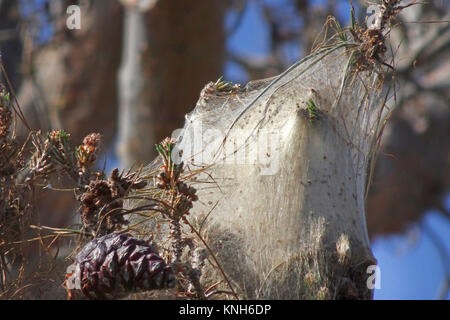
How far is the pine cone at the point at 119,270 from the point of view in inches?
45.5

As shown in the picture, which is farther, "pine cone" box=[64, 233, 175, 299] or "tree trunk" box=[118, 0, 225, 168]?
"tree trunk" box=[118, 0, 225, 168]

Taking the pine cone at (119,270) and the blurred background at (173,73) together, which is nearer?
the pine cone at (119,270)

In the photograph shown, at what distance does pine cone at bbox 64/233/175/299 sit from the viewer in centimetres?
116

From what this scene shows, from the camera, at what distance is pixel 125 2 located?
4434 millimetres

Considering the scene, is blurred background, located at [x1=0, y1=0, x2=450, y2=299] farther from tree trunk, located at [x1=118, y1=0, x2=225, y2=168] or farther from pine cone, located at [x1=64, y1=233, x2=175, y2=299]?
pine cone, located at [x1=64, y1=233, x2=175, y2=299]

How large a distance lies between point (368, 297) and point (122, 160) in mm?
2920

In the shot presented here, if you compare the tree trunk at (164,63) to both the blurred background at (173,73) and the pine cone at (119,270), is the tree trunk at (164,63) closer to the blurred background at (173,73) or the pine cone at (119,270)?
the blurred background at (173,73)

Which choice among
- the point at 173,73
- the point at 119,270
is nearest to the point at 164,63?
the point at 173,73

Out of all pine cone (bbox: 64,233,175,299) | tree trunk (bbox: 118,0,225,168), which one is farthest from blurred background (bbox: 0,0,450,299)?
pine cone (bbox: 64,233,175,299)

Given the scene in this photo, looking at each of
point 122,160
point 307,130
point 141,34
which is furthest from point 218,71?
point 307,130

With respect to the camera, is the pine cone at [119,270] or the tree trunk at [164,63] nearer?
the pine cone at [119,270]

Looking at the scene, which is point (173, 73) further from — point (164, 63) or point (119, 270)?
A: point (119, 270)

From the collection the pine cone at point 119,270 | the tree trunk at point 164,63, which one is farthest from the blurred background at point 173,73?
the pine cone at point 119,270

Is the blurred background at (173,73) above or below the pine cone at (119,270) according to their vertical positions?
above
